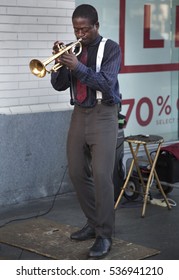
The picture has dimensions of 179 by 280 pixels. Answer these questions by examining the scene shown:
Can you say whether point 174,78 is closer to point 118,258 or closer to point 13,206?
point 13,206

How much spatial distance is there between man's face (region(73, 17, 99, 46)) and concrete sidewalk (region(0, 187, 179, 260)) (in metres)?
1.79

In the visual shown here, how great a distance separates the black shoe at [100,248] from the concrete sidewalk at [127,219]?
1.23 ft

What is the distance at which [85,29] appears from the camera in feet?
17.8

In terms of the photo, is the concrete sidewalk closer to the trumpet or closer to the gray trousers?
the gray trousers

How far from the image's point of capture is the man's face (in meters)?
5.41

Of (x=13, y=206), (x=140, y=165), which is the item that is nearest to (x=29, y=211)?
(x=13, y=206)

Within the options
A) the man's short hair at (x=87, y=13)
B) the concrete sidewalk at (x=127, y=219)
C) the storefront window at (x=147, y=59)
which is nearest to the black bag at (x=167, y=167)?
the concrete sidewalk at (x=127, y=219)

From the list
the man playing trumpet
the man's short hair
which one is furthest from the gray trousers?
the man's short hair

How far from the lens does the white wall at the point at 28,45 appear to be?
7.09 meters

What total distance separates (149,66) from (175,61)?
53cm

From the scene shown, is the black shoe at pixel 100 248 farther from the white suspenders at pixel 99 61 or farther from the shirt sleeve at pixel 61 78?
the shirt sleeve at pixel 61 78

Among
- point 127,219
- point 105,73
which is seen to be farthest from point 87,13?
point 127,219

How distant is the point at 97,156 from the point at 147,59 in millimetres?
3629
